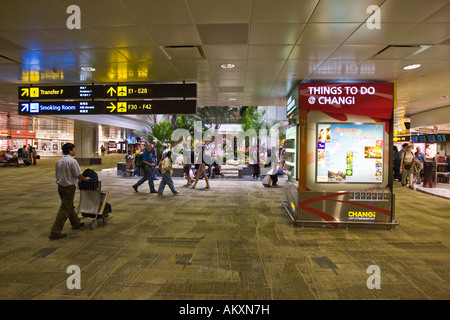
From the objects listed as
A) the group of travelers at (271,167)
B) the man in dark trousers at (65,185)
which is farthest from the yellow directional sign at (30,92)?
the group of travelers at (271,167)

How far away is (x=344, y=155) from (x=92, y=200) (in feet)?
17.7

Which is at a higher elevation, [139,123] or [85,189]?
[139,123]

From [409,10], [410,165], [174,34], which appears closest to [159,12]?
[174,34]

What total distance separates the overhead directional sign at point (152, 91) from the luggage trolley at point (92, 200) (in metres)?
2.40

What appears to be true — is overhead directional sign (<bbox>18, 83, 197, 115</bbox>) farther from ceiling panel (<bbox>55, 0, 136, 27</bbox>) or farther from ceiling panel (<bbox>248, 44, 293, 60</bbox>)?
ceiling panel (<bbox>55, 0, 136, 27</bbox>)

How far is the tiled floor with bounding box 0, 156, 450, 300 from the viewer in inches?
119

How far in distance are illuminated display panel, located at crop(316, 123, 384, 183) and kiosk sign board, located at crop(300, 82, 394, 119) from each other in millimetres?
316

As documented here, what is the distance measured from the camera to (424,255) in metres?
4.09

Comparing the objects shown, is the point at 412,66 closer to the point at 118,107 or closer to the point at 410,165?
the point at 118,107
